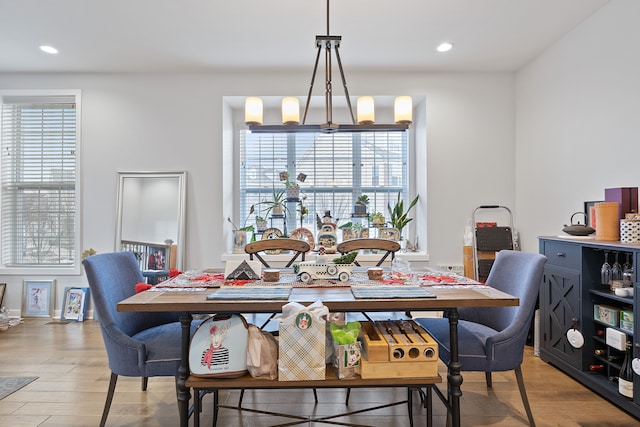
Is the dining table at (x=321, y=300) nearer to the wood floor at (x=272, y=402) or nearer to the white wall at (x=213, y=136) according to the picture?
the wood floor at (x=272, y=402)

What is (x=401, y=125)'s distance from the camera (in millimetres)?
2320

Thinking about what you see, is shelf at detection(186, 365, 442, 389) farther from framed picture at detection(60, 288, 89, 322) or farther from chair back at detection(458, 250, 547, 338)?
framed picture at detection(60, 288, 89, 322)

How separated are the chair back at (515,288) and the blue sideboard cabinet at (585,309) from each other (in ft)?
2.06

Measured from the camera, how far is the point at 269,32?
3.36 metres

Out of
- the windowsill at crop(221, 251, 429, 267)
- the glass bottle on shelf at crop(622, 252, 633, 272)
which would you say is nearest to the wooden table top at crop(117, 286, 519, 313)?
the glass bottle on shelf at crop(622, 252, 633, 272)

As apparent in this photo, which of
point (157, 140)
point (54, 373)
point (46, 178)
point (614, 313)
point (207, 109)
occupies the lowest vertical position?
point (54, 373)

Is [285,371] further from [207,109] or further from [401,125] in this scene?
[207,109]

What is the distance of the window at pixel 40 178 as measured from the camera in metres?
4.44

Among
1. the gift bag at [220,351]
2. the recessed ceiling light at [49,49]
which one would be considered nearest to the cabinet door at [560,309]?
the gift bag at [220,351]

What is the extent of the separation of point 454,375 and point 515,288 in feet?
2.23

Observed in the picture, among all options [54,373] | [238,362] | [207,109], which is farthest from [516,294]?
[207,109]

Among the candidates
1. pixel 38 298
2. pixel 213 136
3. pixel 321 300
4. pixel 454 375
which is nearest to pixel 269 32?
pixel 213 136

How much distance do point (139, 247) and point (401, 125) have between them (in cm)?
329

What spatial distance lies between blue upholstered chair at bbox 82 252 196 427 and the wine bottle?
247cm
